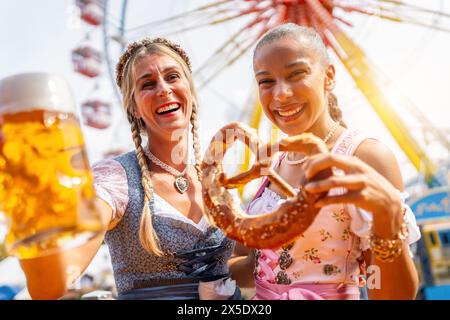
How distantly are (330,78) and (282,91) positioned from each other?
208 millimetres

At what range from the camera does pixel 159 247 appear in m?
1.13

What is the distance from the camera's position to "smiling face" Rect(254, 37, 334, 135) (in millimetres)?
952

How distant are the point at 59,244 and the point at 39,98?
0.75 ft

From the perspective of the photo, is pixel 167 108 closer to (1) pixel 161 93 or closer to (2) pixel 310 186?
(1) pixel 161 93

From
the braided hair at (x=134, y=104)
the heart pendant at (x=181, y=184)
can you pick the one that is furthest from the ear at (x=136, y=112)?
the heart pendant at (x=181, y=184)

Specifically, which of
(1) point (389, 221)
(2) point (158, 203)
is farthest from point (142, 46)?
(1) point (389, 221)

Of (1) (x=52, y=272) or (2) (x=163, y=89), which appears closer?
(1) (x=52, y=272)

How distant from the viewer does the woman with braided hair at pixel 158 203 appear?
111 cm

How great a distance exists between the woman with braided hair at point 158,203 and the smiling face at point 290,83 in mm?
342

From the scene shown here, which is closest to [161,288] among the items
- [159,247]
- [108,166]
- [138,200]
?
[159,247]

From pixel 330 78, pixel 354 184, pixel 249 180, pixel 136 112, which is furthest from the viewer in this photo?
pixel 136 112

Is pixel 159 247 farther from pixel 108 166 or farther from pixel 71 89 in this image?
pixel 71 89

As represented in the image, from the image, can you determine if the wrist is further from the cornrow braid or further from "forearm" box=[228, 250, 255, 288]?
the cornrow braid

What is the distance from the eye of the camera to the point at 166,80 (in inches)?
49.5
